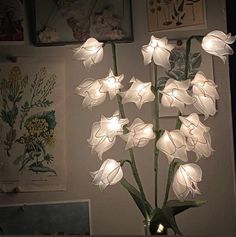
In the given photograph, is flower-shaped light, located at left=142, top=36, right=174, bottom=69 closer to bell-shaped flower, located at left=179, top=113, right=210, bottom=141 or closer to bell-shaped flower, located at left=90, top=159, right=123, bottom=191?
bell-shaped flower, located at left=179, top=113, right=210, bottom=141

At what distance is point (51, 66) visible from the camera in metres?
1.42

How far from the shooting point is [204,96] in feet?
3.40

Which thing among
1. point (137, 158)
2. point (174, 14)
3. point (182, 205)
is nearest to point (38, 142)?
point (137, 158)

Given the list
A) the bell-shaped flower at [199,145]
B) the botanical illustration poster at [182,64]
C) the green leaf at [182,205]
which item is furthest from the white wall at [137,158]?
the bell-shaped flower at [199,145]

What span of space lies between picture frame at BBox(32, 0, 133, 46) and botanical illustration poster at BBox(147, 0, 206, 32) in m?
0.09

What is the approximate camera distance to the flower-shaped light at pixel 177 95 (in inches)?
40.0

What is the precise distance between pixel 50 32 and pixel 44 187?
61cm

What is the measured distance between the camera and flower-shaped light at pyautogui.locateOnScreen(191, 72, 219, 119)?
1.03 metres

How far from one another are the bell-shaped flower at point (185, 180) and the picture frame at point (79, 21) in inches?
23.4

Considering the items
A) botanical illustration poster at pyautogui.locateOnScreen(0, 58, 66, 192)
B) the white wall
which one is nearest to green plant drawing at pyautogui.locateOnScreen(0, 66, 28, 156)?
botanical illustration poster at pyautogui.locateOnScreen(0, 58, 66, 192)

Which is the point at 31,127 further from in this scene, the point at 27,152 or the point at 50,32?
the point at 50,32

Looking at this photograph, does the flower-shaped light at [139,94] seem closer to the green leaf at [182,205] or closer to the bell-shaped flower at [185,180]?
the bell-shaped flower at [185,180]

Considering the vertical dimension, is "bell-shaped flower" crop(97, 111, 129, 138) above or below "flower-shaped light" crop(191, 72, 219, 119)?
below

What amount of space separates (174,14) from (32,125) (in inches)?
27.9
